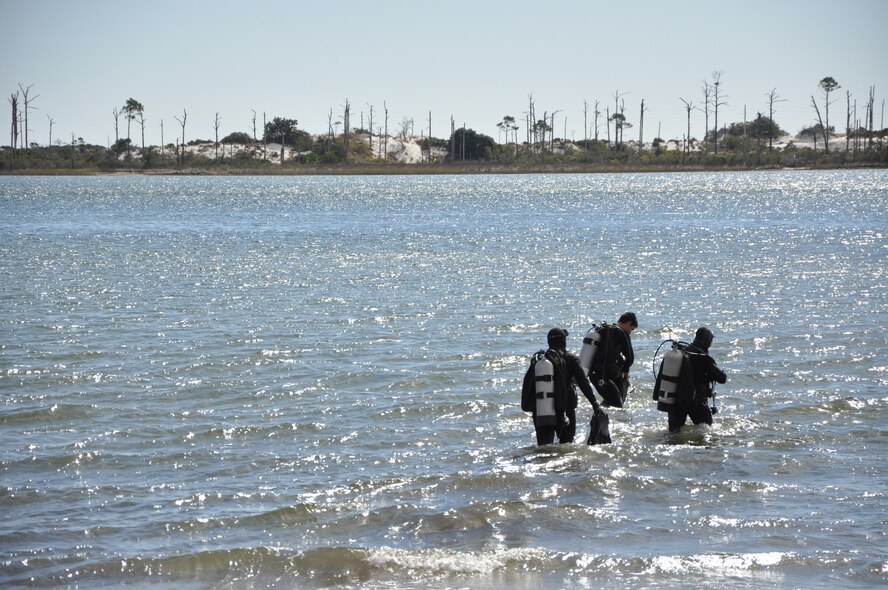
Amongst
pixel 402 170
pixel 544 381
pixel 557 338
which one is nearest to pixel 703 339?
pixel 557 338

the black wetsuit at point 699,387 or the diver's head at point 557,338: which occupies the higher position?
the diver's head at point 557,338

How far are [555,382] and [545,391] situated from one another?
5.8 inches

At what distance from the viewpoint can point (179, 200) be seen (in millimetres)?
87375

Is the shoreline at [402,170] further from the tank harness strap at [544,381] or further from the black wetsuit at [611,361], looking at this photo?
the tank harness strap at [544,381]

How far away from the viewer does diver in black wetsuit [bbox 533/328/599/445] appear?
11445mm

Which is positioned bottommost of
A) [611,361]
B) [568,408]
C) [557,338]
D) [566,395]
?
[568,408]

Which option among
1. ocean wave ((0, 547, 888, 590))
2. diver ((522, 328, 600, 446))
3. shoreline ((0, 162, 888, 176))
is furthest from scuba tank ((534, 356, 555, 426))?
shoreline ((0, 162, 888, 176))

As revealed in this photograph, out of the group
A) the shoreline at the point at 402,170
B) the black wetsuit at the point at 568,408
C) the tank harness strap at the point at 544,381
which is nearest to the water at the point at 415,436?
the black wetsuit at the point at 568,408

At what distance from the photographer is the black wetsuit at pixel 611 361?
1316 cm

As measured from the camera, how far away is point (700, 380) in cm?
1259

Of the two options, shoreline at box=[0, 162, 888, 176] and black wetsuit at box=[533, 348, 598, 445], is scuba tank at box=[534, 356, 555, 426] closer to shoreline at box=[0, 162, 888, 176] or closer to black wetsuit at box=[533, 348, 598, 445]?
black wetsuit at box=[533, 348, 598, 445]

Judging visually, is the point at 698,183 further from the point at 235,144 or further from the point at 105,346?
the point at 105,346

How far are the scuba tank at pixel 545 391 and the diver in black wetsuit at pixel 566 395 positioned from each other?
0.09 metres

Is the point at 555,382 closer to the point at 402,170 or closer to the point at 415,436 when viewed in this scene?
the point at 415,436
